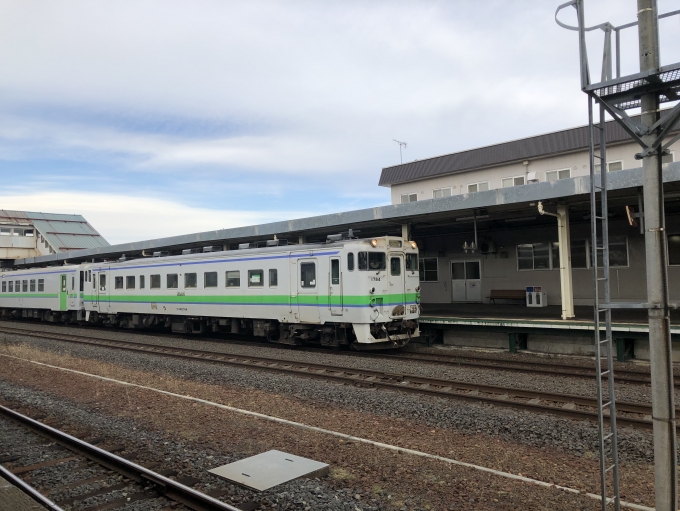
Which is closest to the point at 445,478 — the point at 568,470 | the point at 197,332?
the point at 568,470

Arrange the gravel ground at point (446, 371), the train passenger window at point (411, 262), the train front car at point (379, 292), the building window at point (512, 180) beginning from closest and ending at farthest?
the gravel ground at point (446, 371) < the train front car at point (379, 292) < the train passenger window at point (411, 262) < the building window at point (512, 180)

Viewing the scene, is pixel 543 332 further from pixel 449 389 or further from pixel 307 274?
pixel 307 274

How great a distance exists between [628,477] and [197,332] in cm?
1638

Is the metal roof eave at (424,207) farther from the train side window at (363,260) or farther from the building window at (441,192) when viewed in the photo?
the building window at (441,192)

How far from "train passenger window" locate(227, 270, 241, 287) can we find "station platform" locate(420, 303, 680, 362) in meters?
5.76

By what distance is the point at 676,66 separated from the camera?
3.17 m

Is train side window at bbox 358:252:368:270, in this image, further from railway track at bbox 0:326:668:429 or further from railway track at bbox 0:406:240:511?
railway track at bbox 0:406:240:511

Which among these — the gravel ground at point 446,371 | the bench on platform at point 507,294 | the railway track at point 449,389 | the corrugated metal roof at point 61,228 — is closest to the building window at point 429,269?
the bench on platform at point 507,294

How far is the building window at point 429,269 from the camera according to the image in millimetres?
23016

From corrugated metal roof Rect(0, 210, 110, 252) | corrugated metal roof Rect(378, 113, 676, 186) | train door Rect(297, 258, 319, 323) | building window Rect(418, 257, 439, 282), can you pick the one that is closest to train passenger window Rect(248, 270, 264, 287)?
train door Rect(297, 258, 319, 323)

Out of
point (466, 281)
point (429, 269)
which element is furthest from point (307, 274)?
point (429, 269)

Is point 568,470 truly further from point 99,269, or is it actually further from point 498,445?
point 99,269

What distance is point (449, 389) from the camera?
993 centimetres

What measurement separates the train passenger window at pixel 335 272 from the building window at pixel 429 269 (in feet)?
30.7
